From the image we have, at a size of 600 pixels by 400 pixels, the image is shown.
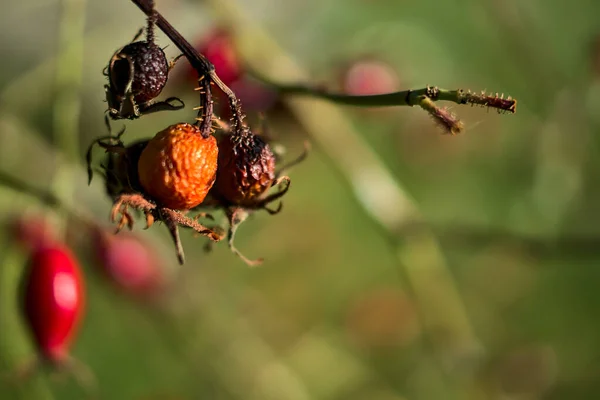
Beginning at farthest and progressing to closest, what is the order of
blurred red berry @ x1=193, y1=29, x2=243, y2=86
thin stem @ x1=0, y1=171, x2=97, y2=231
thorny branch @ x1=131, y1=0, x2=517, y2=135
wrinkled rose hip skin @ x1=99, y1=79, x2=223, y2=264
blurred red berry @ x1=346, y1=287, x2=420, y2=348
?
blurred red berry @ x1=346, y1=287, x2=420, y2=348
blurred red berry @ x1=193, y1=29, x2=243, y2=86
thin stem @ x1=0, y1=171, x2=97, y2=231
wrinkled rose hip skin @ x1=99, y1=79, x2=223, y2=264
thorny branch @ x1=131, y1=0, x2=517, y2=135

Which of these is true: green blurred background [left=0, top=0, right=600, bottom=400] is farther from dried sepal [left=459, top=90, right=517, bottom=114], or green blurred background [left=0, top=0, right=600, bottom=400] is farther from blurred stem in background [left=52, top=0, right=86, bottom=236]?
dried sepal [left=459, top=90, right=517, bottom=114]

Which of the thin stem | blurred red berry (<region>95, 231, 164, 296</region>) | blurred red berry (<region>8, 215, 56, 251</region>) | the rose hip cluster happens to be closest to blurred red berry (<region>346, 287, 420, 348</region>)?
blurred red berry (<region>95, 231, 164, 296</region>)

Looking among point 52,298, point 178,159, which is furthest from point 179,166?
point 52,298

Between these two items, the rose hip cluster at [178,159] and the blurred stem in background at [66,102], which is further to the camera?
the blurred stem in background at [66,102]

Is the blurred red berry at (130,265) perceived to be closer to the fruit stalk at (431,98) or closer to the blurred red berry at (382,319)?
the fruit stalk at (431,98)

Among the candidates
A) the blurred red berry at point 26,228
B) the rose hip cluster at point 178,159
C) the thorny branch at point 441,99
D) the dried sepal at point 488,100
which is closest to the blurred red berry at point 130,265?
the blurred red berry at point 26,228

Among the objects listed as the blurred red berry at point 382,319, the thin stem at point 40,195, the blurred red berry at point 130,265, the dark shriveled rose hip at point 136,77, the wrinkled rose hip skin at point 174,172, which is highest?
the blurred red berry at point 382,319

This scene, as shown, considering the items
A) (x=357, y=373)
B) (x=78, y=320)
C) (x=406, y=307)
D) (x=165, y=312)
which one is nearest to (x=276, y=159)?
(x=78, y=320)
